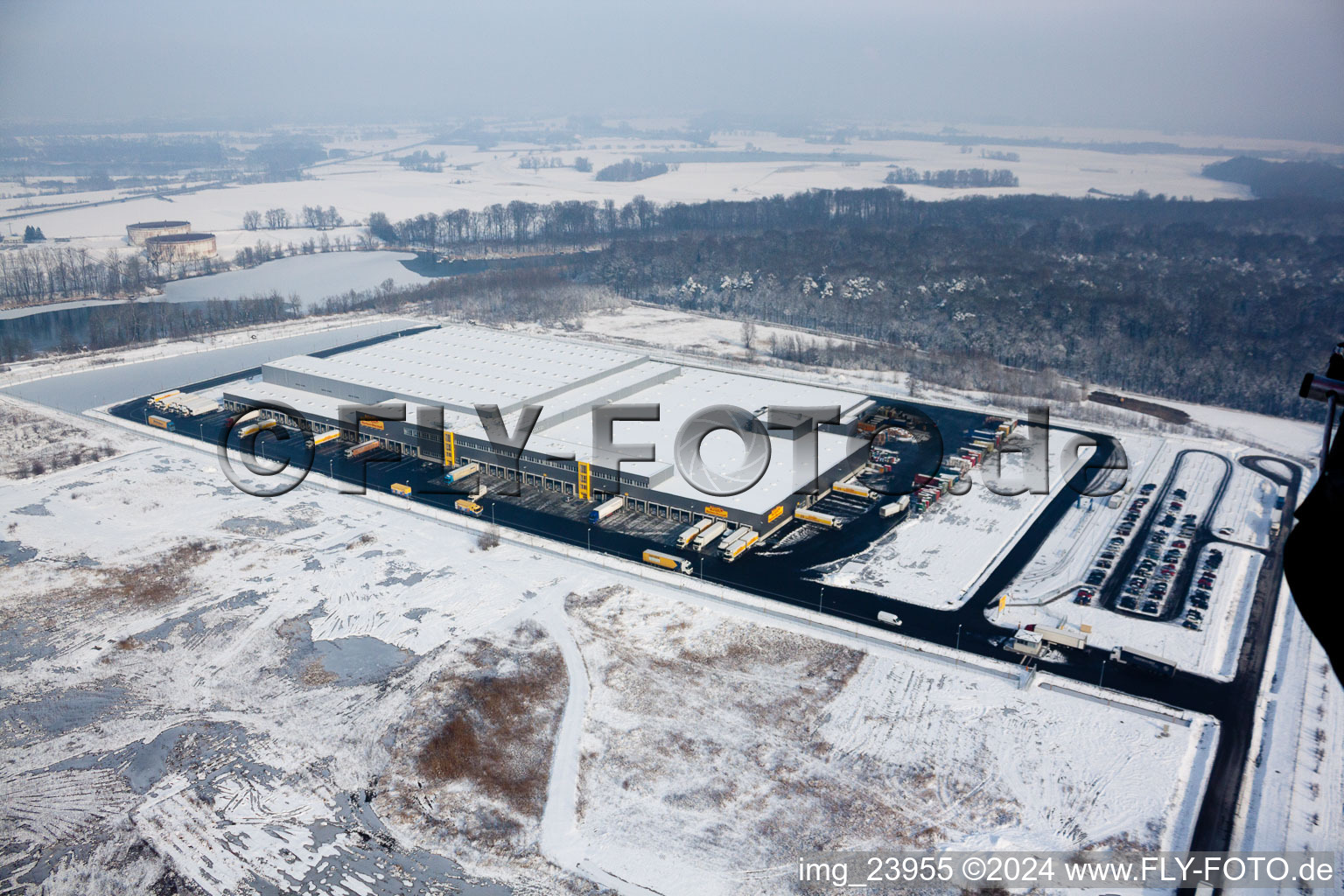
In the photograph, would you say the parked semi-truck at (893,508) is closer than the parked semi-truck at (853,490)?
Yes

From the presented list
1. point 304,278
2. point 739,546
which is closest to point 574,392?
point 739,546

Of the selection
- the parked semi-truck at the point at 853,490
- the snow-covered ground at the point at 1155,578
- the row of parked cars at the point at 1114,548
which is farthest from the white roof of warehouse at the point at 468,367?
the row of parked cars at the point at 1114,548

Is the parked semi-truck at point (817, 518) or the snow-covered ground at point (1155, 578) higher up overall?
the parked semi-truck at point (817, 518)

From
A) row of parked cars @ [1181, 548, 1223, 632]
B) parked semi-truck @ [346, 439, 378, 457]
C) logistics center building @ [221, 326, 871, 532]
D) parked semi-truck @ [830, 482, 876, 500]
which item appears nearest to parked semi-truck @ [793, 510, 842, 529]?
logistics center building @ [221, 326, 871, 532]

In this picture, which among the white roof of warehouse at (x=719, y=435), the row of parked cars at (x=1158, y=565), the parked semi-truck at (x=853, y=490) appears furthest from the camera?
the parked semi-truck at (x=853, y=490)

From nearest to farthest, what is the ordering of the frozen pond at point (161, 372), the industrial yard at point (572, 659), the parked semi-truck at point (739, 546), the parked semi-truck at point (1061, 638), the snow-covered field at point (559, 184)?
the industrial yard at point (572, 659)
the parked semi-truck at point (1061, 638)
the parked semi-truck at point (739, 546)
the frozen pond at point (161, 372)
the snow-covered field at point (559, 184)

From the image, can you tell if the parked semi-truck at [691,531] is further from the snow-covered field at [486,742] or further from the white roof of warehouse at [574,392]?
the snow-covered field at [486,742]

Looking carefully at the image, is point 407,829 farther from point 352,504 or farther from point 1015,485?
point 1015,485
